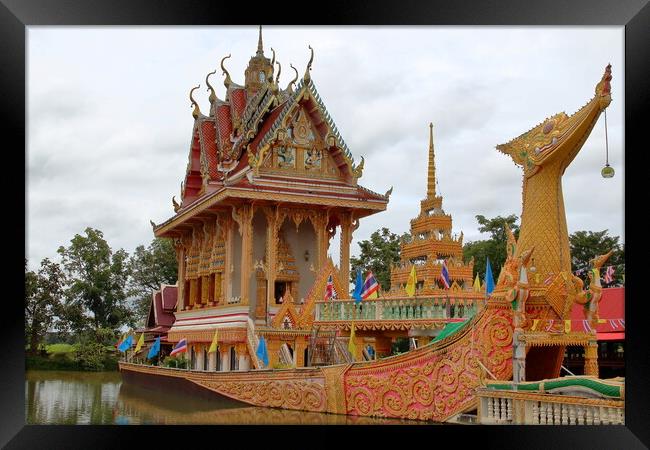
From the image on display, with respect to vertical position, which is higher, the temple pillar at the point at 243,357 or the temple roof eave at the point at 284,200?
the temple roof eave at the point at 284,200

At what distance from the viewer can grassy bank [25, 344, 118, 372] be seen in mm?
25172

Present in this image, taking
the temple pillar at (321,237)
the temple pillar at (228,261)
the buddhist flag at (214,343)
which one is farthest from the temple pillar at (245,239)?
the temple pillar at (321,237)

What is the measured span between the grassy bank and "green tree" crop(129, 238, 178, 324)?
130 inches

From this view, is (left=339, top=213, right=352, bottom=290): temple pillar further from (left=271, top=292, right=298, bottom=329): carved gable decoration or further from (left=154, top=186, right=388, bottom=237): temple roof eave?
(left=271, top=292, right=298, bottom=329): carved gable decoration

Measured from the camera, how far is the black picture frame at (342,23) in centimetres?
844

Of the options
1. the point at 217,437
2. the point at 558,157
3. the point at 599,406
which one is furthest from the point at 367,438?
the point at 558,157

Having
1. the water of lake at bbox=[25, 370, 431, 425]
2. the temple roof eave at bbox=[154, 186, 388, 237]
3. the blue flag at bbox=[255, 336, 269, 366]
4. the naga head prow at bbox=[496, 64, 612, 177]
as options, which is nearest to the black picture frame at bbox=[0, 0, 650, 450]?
the naga head prow at bbox=[496, 64, 612, 177]

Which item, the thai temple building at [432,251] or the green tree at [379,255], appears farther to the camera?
the green tree at [379,255]

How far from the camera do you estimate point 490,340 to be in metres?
10.1

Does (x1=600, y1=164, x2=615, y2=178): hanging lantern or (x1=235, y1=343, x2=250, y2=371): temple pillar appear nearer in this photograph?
(x1=600, y1=164, x2=615, y2=178): hanging lantern

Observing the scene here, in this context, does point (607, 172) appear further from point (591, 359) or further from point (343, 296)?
point (343, 296)

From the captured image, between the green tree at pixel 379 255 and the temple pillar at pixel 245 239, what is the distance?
9028 mm

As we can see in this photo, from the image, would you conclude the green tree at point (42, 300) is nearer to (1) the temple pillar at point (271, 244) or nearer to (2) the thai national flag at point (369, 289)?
(1) the temple pillar at point (271, 244)

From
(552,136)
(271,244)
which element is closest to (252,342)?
(271,244)
